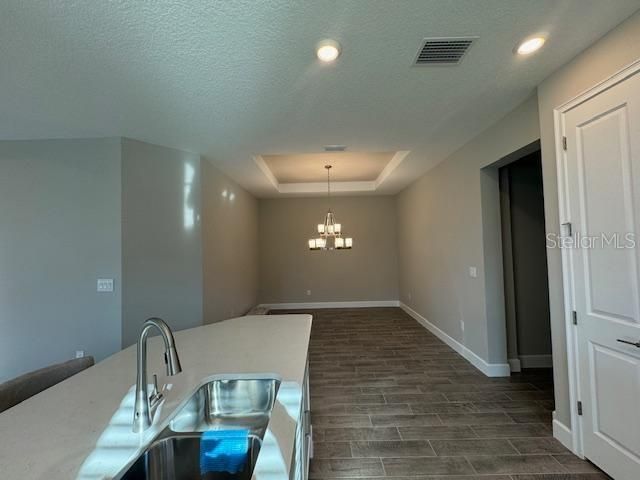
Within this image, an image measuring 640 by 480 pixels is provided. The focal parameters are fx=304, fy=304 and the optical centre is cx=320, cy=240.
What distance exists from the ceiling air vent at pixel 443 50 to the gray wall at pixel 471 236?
3.51 ft

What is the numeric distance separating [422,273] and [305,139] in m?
3.41

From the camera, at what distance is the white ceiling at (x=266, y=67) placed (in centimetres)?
156

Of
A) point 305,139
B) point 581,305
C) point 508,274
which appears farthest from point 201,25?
point 508,274

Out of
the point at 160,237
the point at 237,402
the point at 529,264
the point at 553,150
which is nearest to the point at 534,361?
the point at 529,264

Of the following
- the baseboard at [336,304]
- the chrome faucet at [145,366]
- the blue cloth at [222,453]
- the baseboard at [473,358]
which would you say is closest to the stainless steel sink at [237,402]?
the blue cloth at [222,453]

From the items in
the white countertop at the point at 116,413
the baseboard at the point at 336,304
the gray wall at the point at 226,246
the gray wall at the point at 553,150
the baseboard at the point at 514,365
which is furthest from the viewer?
the baseboard at the point at 336,304

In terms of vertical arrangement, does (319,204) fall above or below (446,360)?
above

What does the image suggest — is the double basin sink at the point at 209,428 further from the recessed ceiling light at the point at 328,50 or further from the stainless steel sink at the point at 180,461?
the recessed ceiling light at the point at 328,50

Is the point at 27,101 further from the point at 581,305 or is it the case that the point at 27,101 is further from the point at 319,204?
the point at 319,204

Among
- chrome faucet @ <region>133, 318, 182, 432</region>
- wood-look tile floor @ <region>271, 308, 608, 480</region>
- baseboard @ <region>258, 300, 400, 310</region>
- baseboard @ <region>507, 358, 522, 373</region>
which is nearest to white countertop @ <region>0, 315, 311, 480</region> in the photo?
chrome faucet @ <region>133, 318, 182, 432</region>

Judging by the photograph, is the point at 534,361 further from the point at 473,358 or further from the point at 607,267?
the point at 607,267

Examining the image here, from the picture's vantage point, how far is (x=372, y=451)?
218 centimetres

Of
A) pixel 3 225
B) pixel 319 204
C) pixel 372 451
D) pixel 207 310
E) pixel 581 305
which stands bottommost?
pixel 372 451

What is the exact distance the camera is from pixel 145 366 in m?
0.97
